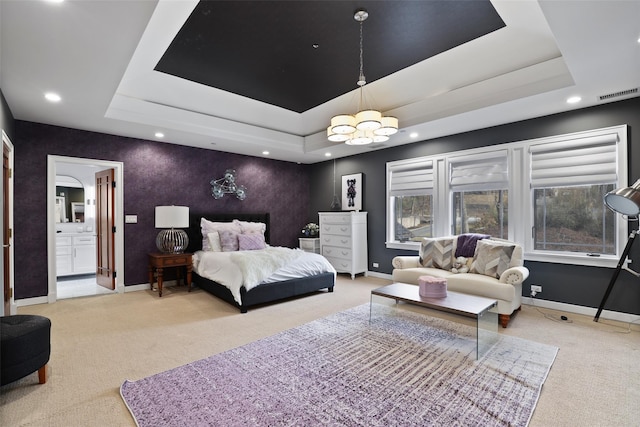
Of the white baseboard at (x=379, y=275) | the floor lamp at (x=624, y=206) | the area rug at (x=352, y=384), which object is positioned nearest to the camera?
the area rug at (x=352, y=384)

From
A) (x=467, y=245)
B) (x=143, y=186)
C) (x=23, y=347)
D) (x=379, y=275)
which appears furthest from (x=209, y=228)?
(x=467, y=245)

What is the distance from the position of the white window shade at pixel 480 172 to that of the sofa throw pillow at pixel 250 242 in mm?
3331

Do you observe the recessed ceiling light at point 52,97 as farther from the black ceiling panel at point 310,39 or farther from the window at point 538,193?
the window at point 538,193

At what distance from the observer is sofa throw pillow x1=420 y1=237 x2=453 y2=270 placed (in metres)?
4.30

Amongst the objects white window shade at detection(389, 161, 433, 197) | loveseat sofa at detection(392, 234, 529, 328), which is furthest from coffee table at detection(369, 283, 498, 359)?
white window shade at detection(389, 161, 433, 197)

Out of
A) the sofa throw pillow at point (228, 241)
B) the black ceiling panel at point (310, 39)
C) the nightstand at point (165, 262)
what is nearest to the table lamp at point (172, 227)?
the nightstand at point (165, 262)

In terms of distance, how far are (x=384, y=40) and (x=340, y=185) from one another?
3849mm

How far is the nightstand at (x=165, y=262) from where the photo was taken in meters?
4.69

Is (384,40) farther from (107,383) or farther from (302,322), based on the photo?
(107,383)

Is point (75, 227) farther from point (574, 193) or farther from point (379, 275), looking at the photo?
point (574, 193)

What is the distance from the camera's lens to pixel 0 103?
3064mm

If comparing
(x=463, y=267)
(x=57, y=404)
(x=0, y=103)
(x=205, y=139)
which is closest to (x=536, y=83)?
(x=463, y=267)

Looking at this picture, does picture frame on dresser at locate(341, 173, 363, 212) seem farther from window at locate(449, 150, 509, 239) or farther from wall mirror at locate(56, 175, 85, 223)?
wall mirror at locate(56, 175, 85, 223)

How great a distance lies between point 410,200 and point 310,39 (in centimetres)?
352
